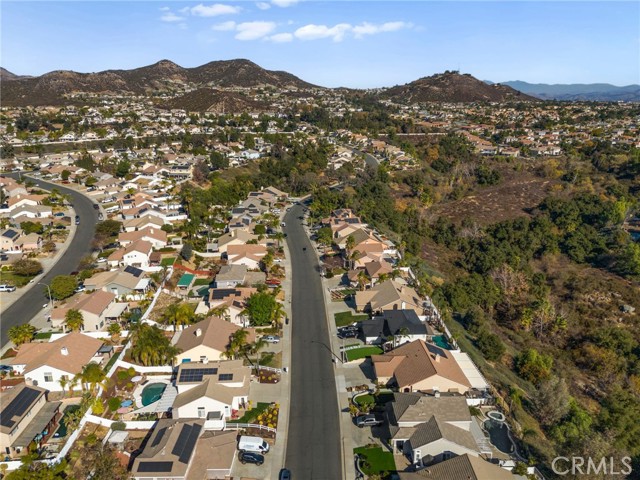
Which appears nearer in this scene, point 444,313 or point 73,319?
point 73,319

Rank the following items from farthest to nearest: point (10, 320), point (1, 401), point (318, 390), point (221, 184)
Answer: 1. point (221, 184)
2. point (10, 320)
3. point (318, 390)
4. point (1, 401)

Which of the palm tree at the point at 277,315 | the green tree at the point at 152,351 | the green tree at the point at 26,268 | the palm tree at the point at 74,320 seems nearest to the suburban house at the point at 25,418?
the green tree at the point at 152,351

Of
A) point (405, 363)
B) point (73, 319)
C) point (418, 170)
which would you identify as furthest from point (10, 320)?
point (418, 170)

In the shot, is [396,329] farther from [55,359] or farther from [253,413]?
[55,359]

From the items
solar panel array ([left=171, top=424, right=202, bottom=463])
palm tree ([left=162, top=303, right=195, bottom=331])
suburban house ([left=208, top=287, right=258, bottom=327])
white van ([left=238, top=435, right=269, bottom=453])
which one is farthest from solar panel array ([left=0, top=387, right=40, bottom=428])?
suburban house ([left=208, top=287, right=258, bottom=327])

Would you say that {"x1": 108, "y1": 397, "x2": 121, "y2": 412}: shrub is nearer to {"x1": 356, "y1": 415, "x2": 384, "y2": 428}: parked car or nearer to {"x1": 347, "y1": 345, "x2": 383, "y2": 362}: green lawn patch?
{"x1": 356, "y1": 415, "x2": 384, "y2": 428}: parked car

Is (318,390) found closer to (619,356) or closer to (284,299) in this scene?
(284,299)

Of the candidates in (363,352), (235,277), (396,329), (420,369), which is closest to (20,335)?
(235,277)
